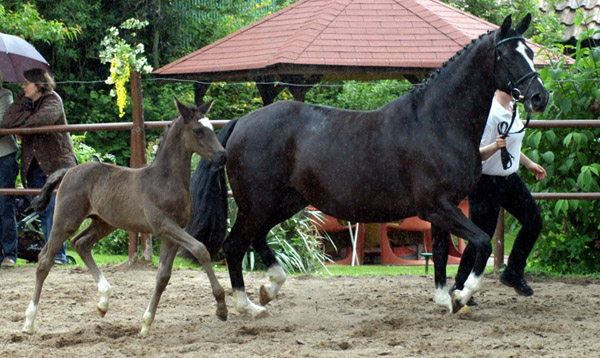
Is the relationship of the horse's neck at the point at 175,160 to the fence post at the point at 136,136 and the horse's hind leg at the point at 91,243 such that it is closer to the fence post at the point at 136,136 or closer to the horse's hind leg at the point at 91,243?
the horse's hind leg at the point at 91,243

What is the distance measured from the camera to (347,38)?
508 inches

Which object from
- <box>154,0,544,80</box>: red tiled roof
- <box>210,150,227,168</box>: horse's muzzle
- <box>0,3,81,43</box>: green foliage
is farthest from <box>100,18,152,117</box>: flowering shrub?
<box>210,150,227,168</box>: horse's muzzle

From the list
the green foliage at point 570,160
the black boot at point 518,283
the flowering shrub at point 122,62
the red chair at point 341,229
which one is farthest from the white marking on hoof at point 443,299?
the flowering shrub at point 122,62

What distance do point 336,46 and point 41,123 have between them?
625 centimetres

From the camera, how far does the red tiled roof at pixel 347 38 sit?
12172 millimetres

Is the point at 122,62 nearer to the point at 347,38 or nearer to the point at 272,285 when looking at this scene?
the point at 347,38

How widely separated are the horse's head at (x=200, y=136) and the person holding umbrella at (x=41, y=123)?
3.39 metres

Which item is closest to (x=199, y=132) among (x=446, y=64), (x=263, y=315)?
(x=263, y=315)

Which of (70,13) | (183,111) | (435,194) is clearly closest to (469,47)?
(435,194)

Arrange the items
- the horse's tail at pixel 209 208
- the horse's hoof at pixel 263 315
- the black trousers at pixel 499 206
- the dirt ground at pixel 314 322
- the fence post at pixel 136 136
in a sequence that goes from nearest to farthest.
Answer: the dirt ground at pixel 314 322 < the horse's hoof at pixel 263 315 < the horse's tail at pixel 209 208 < the black trousers at pixel 499 206 < the fence post at pixel 136 136

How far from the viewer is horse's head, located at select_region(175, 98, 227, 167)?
172 inches

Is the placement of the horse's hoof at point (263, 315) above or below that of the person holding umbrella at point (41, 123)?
below

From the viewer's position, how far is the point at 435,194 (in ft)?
15.8

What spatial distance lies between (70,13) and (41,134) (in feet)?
31.4
